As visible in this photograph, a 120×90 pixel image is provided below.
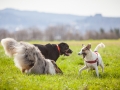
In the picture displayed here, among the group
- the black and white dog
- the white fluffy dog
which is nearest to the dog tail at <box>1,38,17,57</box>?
the white fluffy dog

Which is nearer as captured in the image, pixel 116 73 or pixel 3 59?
pixel 116 73

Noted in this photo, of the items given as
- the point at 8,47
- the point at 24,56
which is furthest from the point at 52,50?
the point at 8,47

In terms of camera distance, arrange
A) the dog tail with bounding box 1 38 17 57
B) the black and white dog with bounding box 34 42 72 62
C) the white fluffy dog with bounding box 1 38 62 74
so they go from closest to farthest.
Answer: the white fluffy dog with bounding box 1 38 62 74 < the dog tail with bounding box 1 38 17 57 < the black and white dog with bounding box 34 42 72 62

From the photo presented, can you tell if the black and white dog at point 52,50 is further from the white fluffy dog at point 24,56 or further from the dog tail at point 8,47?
the dog tail at point 8,47

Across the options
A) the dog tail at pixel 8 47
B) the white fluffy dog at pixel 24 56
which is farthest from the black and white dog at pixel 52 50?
the dog tail at pixel 8 47

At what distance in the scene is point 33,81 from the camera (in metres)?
10.4

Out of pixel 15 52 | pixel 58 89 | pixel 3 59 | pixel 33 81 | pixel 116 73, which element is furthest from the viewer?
pixel 3 59

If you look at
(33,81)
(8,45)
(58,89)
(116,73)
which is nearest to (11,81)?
(33,81)


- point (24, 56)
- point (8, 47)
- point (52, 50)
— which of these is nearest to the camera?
point (24, 56)

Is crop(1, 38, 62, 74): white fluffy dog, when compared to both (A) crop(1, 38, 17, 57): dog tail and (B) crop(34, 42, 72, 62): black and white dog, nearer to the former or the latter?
(A) crop(1, 38, 17, 57): dog tail

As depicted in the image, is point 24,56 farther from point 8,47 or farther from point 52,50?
point 52,50

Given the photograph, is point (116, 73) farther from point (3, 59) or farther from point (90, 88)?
point (3, 59)

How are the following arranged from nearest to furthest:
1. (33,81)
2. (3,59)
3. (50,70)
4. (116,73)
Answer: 1. (33,81)
2. (50,70)
3. (116,73)
4. (3,59)

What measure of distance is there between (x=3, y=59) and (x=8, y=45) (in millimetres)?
5419
